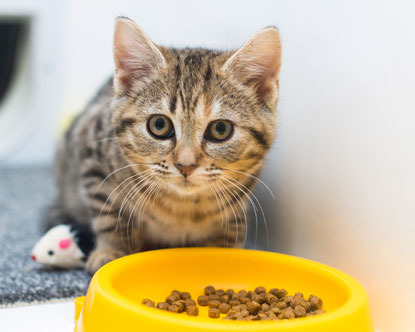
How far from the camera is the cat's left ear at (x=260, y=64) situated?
1.26 meters

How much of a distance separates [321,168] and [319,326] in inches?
21.3

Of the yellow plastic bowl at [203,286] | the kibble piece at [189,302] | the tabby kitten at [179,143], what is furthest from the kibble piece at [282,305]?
the tabby kitten at [179,143]

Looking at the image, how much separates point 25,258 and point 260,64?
0.96m

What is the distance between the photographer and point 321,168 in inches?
54.2

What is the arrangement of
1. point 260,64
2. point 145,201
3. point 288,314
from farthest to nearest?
1. point 145,201
2. point 260,64
3. point 288,314

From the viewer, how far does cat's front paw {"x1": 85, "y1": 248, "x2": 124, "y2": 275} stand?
1462 mm

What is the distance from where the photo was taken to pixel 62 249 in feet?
4.90

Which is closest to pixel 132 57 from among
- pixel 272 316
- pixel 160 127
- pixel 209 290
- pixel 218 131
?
pixel 160 127

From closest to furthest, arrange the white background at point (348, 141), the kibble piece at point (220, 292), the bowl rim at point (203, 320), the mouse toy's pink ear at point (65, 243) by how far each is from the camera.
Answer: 1. the bowl rim at point (203, 320)
2. the white background at point (348, 141)
3. the kibble piece at point (220, 292)
4. the mouse toy's pink ear at point (65, 243)

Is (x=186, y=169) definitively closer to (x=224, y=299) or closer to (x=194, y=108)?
(x=194, y=108)

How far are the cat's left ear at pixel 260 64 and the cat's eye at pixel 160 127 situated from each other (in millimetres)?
208

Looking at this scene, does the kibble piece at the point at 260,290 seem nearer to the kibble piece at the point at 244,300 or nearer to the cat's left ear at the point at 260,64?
the kibble piece at the point at 244,300

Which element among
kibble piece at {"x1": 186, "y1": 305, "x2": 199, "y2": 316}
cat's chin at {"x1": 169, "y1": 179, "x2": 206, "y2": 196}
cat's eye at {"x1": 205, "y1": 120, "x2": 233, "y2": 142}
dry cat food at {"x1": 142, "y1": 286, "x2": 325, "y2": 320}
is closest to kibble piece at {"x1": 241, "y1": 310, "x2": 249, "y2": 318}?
dry cat food at {"x1": 142, "y1": 286, "x2": 325, "y2": 320}

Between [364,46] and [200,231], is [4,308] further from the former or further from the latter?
[364,46]
